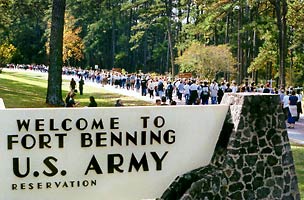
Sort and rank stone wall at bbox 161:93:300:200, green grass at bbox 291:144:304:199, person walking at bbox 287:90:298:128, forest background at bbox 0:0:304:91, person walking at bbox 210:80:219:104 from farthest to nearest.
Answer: forest background at bbox 0:0:304:91
person walking at bbox 210:80:219:104
person walking at bbox 287:90:298:128
green grass at bbox 291:144:304:199
stone wall at bbox 161:93:300:200

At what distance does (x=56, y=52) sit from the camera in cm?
2191

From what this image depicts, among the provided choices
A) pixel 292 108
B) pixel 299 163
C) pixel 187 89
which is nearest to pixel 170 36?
pixel 187 89

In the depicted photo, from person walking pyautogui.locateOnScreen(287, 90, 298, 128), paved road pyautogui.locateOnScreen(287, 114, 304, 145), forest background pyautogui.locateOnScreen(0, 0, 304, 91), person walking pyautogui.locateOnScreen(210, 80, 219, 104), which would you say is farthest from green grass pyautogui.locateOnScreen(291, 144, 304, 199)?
forest background pyautogui.locateOnScreen(0, 0, 304, 91)

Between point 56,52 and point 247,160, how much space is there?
45.6 feet

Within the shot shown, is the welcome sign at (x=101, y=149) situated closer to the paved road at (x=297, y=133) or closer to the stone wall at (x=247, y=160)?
the stone wall at (x=247, y=160)

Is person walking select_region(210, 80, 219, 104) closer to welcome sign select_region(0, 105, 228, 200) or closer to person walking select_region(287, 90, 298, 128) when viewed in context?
person walking select_region(287, 90, 298, 128)

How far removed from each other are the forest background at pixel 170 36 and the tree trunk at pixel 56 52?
739 centimetres

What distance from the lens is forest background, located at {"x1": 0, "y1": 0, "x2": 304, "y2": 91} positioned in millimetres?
34312

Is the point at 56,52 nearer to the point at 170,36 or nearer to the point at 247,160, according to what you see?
the point at 247,160

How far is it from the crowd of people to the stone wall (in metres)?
2.89

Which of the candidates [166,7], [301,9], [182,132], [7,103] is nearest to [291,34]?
[301,9]

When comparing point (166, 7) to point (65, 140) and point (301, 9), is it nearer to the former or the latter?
point (301, 9)

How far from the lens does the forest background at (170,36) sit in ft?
113

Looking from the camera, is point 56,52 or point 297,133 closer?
point 297,133
